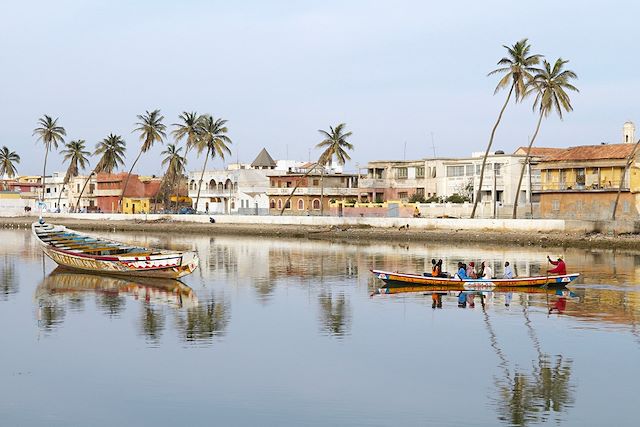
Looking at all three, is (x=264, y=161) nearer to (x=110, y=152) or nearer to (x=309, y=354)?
(x=110, y=152)

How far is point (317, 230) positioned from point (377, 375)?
206ft

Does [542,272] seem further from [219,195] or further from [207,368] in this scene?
[219,195]

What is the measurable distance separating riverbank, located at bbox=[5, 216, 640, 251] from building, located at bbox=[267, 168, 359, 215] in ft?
46.8

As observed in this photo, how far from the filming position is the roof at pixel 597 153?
76250 millimetres

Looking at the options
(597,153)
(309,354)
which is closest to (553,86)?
(597,153)

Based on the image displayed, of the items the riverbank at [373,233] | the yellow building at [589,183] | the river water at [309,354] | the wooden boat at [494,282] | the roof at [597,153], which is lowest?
the river water at [309,354]

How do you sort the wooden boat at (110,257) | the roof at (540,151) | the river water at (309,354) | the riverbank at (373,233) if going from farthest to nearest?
the roof at (540,151) → the riverbank at (373,233) → the wooden boat at (110,257) → the river water at (309,354)

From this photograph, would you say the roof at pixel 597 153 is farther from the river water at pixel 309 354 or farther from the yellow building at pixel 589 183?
the river water at pixel 309 354

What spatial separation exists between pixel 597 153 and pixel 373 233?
852 inches

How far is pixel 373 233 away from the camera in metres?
81.6

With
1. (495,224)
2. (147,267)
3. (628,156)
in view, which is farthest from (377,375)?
(628,156)

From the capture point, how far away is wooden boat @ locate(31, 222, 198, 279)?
1768 inches

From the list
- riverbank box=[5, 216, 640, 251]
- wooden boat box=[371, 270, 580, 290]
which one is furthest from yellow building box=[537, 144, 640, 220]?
wooden boat box=[371, 270, 580, 290]

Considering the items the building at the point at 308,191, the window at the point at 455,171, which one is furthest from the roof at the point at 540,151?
the building at the point at 308,191
